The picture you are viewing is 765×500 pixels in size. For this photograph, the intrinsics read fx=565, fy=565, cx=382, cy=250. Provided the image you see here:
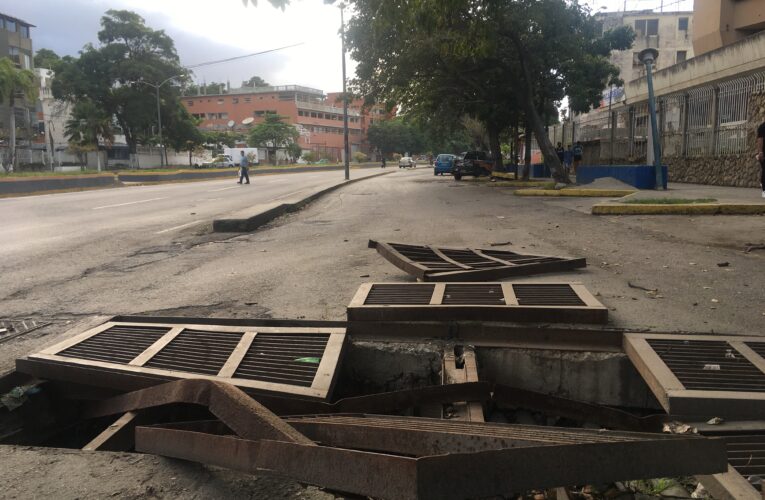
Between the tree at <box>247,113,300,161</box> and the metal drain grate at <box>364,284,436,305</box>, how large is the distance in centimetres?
7326

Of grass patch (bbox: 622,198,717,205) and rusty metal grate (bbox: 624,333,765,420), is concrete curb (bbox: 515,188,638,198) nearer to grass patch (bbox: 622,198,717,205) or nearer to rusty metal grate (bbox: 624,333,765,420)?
grass patch (bbox: 622,198,717,205)

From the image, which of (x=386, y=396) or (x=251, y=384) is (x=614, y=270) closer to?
(x=386, y=396)

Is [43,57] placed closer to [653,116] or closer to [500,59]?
[500,59]

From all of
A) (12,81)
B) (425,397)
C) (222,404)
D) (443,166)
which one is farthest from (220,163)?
(222,404)

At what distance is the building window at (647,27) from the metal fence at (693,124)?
44.5m

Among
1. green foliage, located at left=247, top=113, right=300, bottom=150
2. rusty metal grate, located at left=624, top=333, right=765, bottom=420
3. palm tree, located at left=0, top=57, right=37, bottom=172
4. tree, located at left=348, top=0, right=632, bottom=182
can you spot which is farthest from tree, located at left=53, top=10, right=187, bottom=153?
rusty metal grate, located at left=624, top=333, right=765, bottom=420

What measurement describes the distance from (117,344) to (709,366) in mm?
3466

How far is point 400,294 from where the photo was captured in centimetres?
425

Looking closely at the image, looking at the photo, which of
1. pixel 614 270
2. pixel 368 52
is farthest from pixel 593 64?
pixel 614 270

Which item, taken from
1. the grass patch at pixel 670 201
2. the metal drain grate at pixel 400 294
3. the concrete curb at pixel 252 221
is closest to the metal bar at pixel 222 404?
the metal drain grate at pixel 400 294

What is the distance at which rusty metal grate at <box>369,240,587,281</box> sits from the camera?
4.91 meters

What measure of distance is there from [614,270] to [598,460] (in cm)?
402

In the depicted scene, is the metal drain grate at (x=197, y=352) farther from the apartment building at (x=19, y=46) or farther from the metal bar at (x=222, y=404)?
the apartment building at (x=19, y=46)

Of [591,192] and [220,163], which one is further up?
[220,163]
